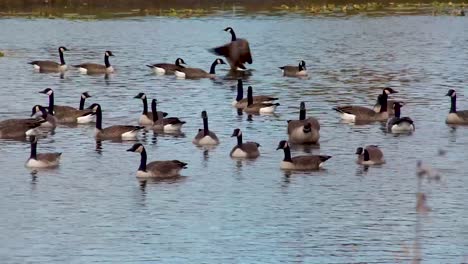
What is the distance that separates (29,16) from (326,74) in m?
25.5

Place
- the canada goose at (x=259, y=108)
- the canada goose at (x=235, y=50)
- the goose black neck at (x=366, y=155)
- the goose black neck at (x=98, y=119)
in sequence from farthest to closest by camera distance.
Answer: the canada goose at (x=259, y=108), the canada goose at (x=235, y=50), the goose black neck at (x=98, y=119), the goose black neck at (x=366, y=155)

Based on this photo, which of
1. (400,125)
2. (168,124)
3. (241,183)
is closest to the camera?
(241,183)

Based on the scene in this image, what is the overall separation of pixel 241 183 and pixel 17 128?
23.5 ft

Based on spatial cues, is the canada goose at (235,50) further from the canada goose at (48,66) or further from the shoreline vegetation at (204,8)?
the shoreline vegetation at (204,8)

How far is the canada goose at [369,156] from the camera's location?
22672 mm

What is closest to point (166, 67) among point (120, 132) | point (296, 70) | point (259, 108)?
point (296, 70)

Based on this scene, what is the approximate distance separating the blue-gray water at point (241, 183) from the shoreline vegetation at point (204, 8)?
19.4 meters

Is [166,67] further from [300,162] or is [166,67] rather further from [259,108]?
[300,162]

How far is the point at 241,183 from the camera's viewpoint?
2112 centimetres

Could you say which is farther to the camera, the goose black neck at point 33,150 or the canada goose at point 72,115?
the canada goose at point 72,115

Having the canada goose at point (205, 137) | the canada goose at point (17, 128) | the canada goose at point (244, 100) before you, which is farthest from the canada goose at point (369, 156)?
the canada goose at point (244, 100)

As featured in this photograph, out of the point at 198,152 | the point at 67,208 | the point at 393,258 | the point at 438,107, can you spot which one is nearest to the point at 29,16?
the point at 438,107

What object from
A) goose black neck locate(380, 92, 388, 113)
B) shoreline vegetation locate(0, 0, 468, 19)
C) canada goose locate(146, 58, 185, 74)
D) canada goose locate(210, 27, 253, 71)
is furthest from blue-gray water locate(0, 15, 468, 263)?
shoreline vegetation locate(0, 0, 468, 19)

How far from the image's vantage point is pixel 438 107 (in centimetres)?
3097
